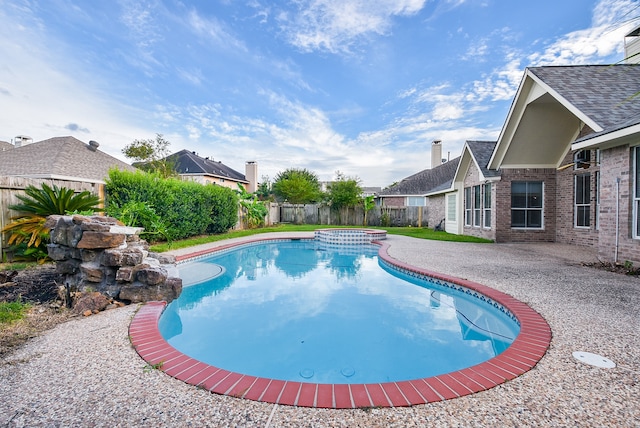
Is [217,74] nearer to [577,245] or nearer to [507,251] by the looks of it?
[507,251]

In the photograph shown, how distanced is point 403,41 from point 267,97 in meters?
7.83

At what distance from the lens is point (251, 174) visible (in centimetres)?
3753

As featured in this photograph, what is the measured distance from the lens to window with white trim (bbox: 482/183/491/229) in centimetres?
1315

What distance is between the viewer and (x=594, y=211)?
9984 mm

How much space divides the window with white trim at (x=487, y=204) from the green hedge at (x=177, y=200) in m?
12.6

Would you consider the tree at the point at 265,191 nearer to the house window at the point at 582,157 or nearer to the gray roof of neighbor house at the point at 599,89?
the house window at the point at 582,157

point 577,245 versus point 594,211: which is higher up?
point 594,211

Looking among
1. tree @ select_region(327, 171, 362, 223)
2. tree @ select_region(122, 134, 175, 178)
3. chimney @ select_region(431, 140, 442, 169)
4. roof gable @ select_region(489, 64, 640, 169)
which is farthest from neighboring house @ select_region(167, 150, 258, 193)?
chimney @ select_region(431, 140, 442, 169)

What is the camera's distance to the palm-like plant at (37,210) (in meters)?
7.14

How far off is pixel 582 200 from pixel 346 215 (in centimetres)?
1548

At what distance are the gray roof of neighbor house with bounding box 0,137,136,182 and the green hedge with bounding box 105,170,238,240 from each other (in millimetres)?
4044

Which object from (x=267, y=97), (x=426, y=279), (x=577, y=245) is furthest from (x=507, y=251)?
(x=267, y=97)

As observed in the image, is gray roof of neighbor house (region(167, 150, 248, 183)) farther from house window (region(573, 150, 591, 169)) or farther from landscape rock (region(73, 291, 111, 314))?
house window (region(573, 150, 591, 169))

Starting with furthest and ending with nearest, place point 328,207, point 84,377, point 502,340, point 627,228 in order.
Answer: point 328,207 → point 627,228 → point 502,340 → point 84,377
